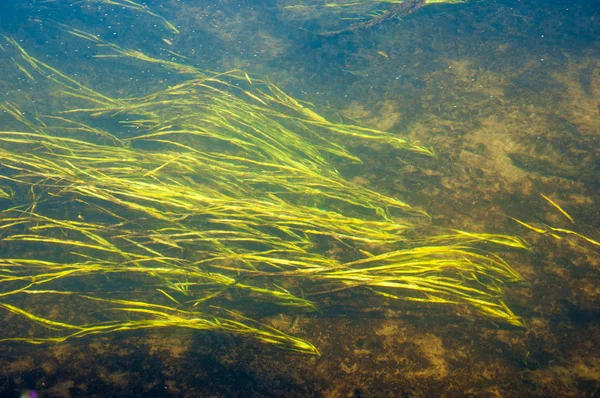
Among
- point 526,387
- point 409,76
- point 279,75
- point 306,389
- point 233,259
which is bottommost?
point 233,259

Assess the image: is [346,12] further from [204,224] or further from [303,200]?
[204,224]

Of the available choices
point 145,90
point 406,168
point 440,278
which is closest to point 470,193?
point 406,168

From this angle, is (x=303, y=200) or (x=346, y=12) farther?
(x=346, y=12)

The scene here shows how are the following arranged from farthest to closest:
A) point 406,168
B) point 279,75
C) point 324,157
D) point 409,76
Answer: point 279,75, point 409,76, point 324,157, point 406,168

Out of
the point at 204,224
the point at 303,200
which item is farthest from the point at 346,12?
the point at 204,224

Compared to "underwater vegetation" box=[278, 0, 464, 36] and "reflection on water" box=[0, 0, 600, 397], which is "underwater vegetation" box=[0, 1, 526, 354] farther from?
"underwater vegetation" box=[278, 0, 464, 36]

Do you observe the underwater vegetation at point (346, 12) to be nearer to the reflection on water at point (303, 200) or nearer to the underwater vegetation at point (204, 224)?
the reflection on water at point (303, 200)

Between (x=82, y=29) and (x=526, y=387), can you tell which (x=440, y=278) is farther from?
(x=82, y=29)
